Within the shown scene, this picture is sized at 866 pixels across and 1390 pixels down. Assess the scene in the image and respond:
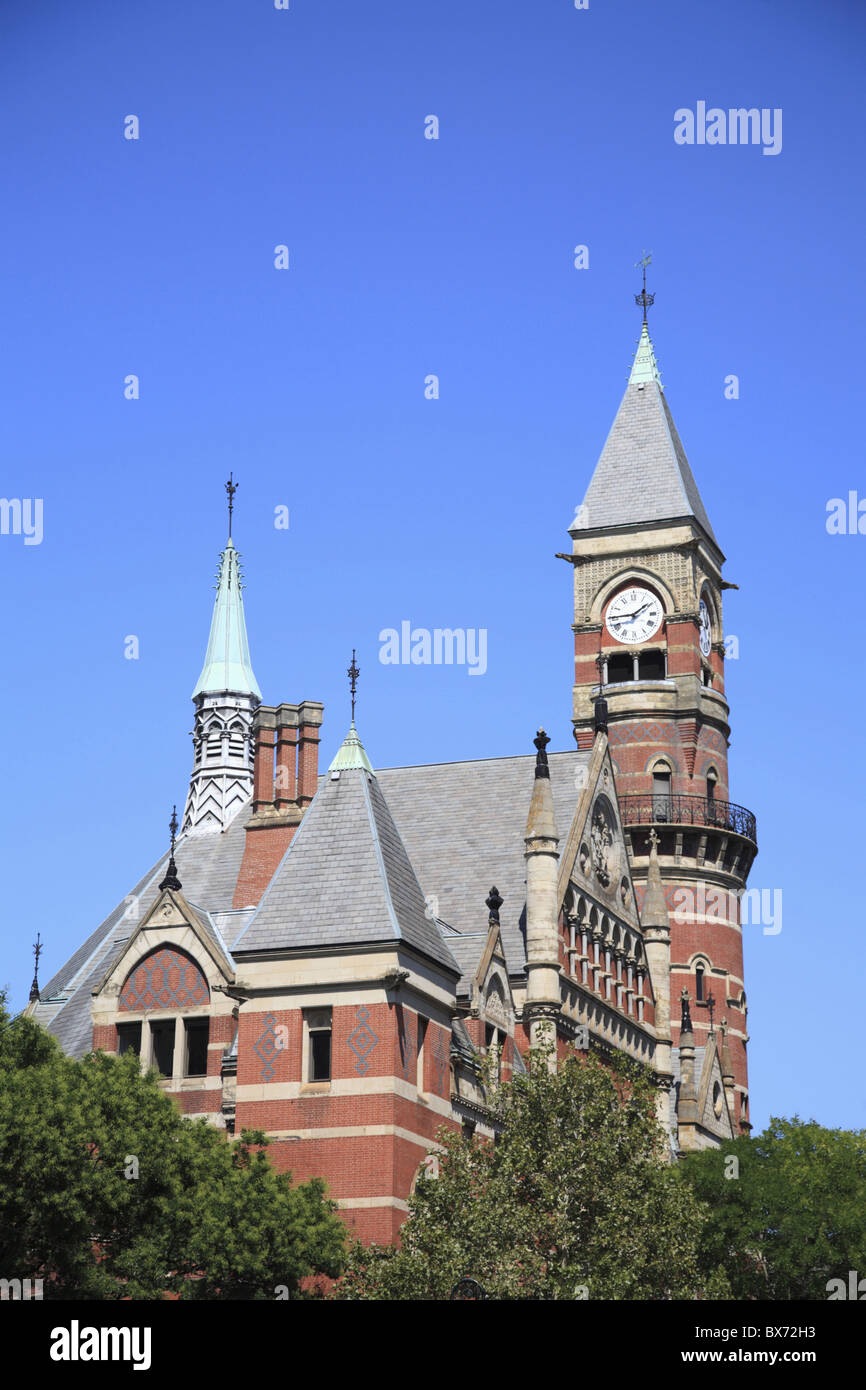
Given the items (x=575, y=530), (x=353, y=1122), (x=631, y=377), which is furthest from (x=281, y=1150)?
(x=631, y=377)

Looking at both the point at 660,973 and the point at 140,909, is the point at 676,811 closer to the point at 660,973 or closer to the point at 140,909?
the point at 660,973

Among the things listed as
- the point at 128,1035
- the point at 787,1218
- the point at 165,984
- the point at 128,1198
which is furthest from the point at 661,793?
the point at 128,1198

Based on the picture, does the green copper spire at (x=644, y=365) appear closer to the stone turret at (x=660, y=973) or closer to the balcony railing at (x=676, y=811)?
the balcony railing at (x=676, y=811)

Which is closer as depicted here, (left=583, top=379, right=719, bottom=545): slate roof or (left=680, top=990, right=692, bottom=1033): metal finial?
(left=680, top=990, right=692, bottom=1033): metal finial

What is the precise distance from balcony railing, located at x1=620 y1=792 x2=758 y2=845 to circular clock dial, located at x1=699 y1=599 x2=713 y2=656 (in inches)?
302

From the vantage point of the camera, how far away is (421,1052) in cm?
4803

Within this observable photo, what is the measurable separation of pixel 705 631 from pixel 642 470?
9.17 m

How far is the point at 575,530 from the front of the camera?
95.8m

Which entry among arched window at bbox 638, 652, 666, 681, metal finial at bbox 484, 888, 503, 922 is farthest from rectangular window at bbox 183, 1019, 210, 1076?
arched window at bbox 638, 652, 666, 681

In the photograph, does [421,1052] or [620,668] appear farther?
[620,668]

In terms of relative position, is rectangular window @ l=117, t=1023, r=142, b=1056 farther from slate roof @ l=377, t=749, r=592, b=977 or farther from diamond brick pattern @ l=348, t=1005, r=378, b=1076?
slate roof @ l=377, t=749, r=592, b=977

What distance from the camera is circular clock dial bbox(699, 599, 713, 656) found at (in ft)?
307

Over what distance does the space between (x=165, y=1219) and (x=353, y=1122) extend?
711cm

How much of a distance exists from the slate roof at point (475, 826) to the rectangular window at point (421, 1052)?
953 cm
